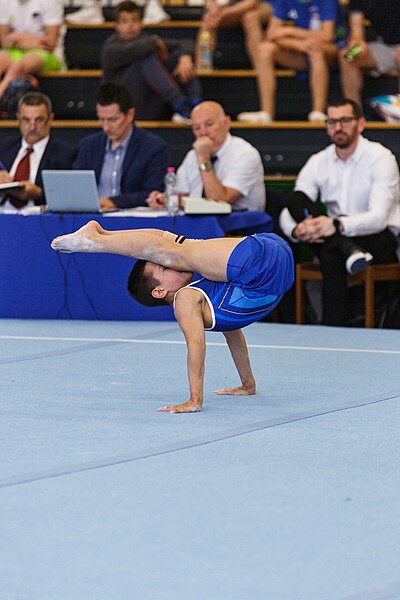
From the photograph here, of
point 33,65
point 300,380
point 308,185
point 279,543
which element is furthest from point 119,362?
point 33,65

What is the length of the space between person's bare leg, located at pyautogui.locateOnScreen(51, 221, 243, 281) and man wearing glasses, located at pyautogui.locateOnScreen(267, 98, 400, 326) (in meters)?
2.25

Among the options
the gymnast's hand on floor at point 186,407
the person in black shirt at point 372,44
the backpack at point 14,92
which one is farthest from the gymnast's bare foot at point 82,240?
the backpack at point 14,92

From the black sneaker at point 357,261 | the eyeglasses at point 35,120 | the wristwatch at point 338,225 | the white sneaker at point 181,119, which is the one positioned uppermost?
the eyeglasses at point 35,120

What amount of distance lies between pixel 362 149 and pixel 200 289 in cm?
306

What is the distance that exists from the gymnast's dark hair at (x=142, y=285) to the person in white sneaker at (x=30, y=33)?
5238 mm

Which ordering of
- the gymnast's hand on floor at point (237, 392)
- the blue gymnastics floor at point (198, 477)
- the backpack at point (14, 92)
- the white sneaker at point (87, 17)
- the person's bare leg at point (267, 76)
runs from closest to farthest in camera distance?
1. the blue gymnastics floor at point (198, 477)
2. the gymnast's hand on floor at point (237, 392)
3. the person's bare leg at point (267, 76)
4. the backpack at point (14, 92)
5. the white sneaker at point (87, 17)

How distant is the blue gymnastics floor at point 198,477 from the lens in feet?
9.80

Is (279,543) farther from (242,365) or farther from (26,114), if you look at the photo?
(26,114)

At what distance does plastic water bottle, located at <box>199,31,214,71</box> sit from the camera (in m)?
9.88

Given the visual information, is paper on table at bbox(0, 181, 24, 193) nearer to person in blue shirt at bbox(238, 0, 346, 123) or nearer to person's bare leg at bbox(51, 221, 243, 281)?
person's bare leg at bbox(51, 221, 243, 281)

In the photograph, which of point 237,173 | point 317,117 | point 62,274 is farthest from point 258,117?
point 62,274

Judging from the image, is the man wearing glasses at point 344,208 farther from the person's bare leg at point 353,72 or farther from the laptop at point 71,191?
the person's bare leg at point 353,72

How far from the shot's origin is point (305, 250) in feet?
26.5

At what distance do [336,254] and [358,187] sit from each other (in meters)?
0.59
